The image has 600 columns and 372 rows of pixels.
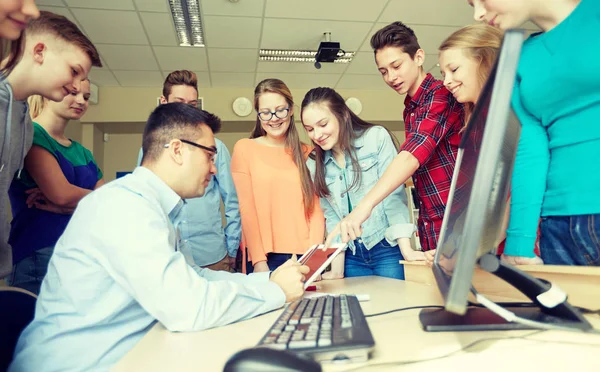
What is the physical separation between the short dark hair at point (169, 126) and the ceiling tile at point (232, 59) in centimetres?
303

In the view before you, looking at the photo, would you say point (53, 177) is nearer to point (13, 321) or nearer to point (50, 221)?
point (50, 221)

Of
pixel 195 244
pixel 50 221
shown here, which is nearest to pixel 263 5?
pixel 195 244

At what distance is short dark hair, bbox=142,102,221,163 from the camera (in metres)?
1.11

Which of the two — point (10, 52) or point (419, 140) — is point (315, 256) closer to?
point (419, 140)

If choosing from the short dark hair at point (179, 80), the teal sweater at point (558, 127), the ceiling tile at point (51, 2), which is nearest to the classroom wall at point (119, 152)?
the ceiling tile at point (51, 2)

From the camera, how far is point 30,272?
1.35 m

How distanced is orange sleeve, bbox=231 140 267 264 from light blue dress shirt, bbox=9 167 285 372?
0.84 m

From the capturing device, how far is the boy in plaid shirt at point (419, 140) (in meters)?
1.23

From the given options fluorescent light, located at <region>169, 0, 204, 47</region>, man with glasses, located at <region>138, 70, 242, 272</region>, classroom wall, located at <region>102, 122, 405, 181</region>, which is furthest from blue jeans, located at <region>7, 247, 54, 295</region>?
classroom wall, located at <region>102, 122, 405, 181</region>

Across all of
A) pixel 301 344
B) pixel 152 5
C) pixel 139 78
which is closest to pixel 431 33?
pixel 152 5

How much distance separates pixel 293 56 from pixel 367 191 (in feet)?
9.76

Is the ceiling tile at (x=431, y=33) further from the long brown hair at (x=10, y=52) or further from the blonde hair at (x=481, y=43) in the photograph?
the long brown hair at (x=10, y=52)

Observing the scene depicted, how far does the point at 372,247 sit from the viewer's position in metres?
1.48

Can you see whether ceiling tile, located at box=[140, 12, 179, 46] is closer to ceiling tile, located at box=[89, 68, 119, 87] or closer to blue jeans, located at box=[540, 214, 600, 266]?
ceiling tile, located at box=[89, 68, 119, 87]
